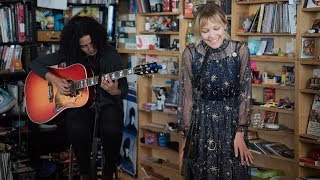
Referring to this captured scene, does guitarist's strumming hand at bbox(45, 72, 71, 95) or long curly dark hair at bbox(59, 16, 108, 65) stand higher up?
long curly dark hair at bbox(59, 16, 108, 65)

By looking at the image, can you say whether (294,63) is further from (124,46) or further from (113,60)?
(124,46)

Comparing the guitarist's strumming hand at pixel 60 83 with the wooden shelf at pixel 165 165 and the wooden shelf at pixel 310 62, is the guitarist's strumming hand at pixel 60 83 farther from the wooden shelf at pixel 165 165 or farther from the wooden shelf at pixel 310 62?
the wooden shelf at pixel 310 62

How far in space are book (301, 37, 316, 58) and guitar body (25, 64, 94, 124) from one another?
4.48 ft

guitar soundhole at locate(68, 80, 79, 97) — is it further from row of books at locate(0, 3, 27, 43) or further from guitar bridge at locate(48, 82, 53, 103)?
row of books at locate(0, 3, 27, 43)

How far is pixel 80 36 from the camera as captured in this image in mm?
3576

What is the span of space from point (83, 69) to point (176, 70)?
1.07 m

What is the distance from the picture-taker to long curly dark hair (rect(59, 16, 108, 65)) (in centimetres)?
356

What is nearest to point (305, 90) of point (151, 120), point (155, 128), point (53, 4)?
point (155, 128)

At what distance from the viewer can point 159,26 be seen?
4496 millimetres

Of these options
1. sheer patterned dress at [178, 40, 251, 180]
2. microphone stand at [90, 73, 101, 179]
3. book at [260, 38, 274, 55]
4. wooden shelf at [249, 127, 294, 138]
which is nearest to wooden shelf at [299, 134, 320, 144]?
wooden shelf at [249, 127, 294, 138]

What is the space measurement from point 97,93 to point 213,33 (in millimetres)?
1104

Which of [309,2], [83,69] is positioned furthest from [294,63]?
[83,69]

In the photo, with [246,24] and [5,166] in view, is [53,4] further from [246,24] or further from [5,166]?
[246,24]

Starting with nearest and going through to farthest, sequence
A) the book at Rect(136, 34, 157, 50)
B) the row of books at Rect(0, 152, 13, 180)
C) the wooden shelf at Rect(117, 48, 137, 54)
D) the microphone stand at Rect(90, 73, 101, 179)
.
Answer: the microphone stand at Rect(90, 73, 101, 179)
the row of books at Rect(0, 152, 13, 180)
the book at Rect(136, 34, 157, 50)
the wooden shelf at Rect(117, 48, 137, 54)
